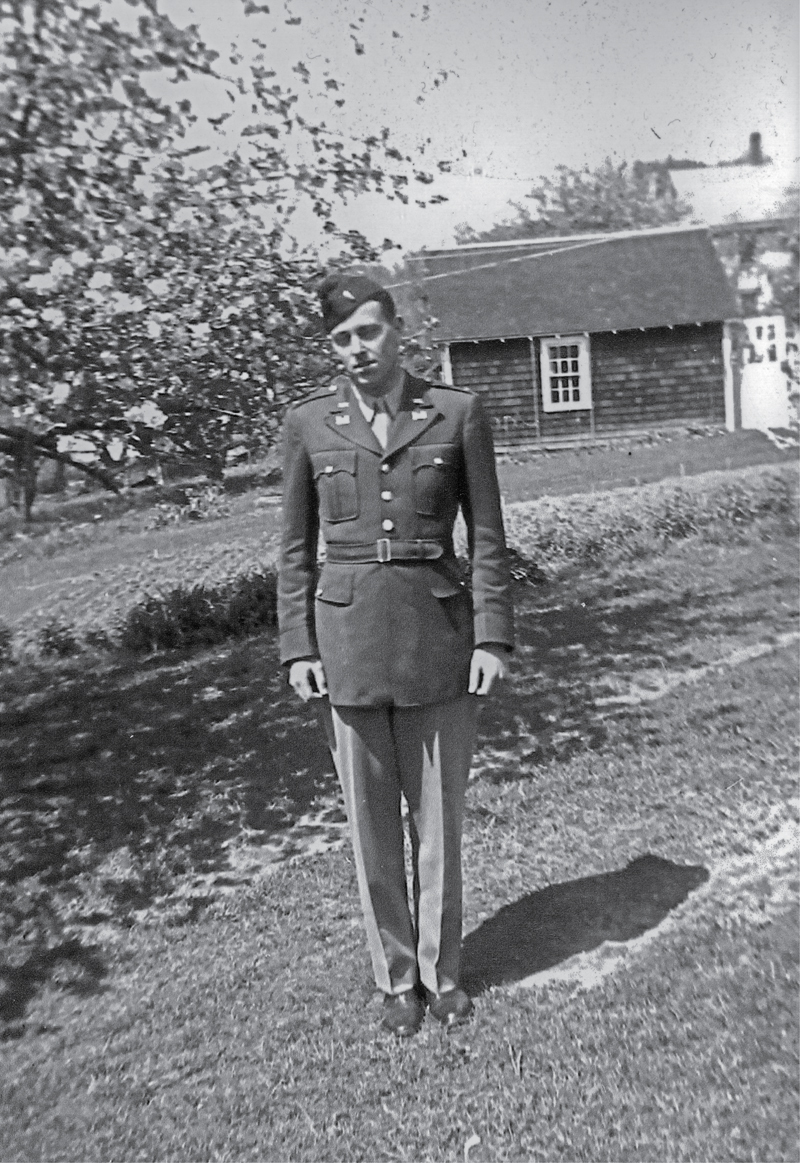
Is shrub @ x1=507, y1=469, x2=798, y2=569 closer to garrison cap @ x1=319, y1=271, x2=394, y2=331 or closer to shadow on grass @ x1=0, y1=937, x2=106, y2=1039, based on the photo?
garrison cap @ x1=319, y1=271, x2=394, y2=331

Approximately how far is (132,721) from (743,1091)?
82.2 inches

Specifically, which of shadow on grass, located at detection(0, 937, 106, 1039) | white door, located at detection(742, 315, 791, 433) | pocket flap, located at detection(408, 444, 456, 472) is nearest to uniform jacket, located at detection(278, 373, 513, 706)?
pocket flap, located at detection(408, 444, 456, 472)

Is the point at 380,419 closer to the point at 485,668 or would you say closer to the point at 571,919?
the point at 485,668

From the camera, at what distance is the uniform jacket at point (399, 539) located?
104 inches

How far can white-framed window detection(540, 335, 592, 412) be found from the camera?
355 centimetres

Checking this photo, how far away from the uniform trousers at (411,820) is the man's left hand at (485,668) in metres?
0.09

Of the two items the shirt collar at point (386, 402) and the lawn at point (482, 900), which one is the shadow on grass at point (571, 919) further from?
the shirt collar at point (386, 402)

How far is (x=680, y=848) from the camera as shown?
134 inches

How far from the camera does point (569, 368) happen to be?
3.56 metres

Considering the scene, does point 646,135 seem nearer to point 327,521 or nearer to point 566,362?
point 566,362

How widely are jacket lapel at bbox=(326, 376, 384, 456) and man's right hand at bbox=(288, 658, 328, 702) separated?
1.88ft

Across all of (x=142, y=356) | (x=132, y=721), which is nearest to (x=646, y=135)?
(x=142, y=356)

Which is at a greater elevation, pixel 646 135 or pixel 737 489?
pixel 646 135

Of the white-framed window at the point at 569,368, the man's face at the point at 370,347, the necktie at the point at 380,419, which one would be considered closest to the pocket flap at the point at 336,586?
the necktie at the point at 380,419
